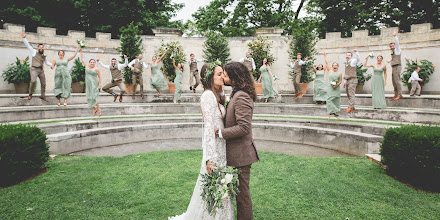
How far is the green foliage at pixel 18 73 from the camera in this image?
1391 centimetres

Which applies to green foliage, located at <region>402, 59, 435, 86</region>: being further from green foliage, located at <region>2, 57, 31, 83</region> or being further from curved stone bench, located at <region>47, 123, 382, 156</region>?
green foliage, located at <region>2, 57, 31, 83</region>

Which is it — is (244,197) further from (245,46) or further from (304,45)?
(245,46)

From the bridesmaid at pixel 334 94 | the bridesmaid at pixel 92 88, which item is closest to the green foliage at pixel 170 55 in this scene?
the bridesmaid at pixel 92 88

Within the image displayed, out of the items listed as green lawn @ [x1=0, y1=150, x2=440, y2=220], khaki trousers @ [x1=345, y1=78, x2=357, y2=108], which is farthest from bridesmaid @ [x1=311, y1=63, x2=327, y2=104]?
green lawn @ [x1=0, y1=150, x2=440, y2=220]

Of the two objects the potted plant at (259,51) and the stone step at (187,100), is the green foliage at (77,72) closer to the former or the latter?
the stone step at (187,100)

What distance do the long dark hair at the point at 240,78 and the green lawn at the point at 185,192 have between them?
1.85 metres

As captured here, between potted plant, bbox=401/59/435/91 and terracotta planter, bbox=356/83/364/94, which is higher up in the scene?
potted plant, bbox=401/59/435/91

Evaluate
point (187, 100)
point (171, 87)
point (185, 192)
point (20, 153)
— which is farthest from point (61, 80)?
point (185, 192)

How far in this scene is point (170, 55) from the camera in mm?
16516

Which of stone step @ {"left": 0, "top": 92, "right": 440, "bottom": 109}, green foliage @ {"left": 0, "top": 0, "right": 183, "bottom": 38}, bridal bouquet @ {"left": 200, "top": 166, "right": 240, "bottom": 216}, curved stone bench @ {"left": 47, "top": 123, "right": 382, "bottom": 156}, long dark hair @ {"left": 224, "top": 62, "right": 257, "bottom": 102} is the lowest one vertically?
curved stone bench @ {"left": 47, "top": 123, "right": 382, "bottom": 156}

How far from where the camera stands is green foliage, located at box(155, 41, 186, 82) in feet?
54.1

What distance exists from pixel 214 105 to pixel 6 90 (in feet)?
54.3

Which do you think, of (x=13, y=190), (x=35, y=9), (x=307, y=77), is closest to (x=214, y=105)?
(x=13, y=190)

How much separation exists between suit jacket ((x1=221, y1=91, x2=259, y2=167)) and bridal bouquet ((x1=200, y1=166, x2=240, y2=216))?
0.24 m
